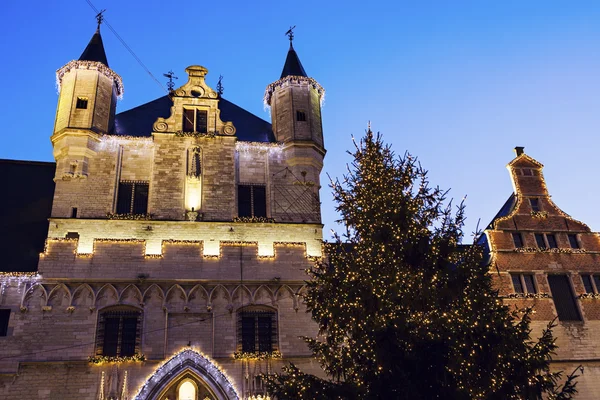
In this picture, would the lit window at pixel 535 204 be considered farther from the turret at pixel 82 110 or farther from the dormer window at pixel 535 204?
the turret at pixel 82 110

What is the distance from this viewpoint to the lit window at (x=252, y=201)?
2039cm

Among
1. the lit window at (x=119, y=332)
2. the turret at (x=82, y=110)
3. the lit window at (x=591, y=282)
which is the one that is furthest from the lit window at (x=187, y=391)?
the lit window at (x=591, y=282)

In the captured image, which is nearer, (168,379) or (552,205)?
(168,379)

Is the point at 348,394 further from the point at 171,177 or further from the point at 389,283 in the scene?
the point at 171,177

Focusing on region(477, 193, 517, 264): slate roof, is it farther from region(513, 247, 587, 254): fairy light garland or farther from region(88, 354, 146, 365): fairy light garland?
region(88, 354, 146, 365): fairy light garland

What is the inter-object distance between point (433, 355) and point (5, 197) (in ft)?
52.2

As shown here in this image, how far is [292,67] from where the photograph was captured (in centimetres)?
2389

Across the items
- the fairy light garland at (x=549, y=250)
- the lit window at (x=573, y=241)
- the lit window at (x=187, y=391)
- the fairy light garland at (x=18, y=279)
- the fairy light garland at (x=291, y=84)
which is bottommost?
the lit window at (x=187, y=391)

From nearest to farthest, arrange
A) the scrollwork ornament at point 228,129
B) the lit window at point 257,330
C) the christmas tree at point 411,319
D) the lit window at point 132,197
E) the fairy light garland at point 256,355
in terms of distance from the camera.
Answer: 1. the christmas tree at point 411,319
2. the fairy light garland at point 256,355
3. the lit window at point 257,330
4. the lit window at point 132,197
5. the scrollwork ornament at point 228,129

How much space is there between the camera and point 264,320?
17734 mm

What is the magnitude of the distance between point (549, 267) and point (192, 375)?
43.3 feet

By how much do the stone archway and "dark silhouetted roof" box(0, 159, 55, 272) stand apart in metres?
5.60

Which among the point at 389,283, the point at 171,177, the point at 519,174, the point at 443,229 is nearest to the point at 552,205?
the point at 519,174

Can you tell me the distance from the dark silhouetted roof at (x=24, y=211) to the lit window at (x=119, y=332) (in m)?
3.13
